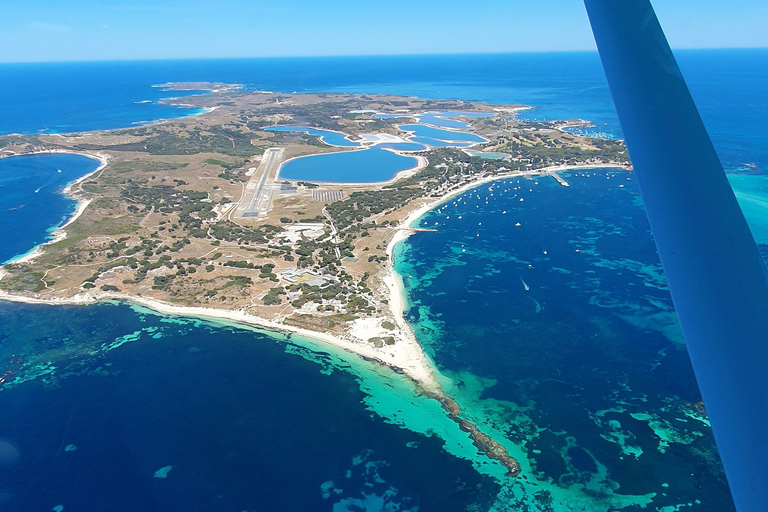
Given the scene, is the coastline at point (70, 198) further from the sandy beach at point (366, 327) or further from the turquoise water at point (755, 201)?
the turquoise water at point (755, 201)

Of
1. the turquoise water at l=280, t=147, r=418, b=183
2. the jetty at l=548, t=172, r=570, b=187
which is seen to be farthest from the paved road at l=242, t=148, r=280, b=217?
the jetty at l=548, t=172, r=570, b=187

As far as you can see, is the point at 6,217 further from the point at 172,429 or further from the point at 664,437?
the point at 664,437

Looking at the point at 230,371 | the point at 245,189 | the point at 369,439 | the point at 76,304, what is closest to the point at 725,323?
the point at 369,439

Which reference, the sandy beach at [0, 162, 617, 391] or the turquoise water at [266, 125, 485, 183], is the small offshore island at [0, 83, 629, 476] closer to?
Answer: the sandy beach at [0, 162, 617, 391]

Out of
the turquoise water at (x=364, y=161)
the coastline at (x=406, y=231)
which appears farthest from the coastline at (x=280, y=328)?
the turquoise water at (x=364, y=161)

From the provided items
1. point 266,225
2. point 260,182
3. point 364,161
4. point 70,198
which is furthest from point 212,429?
point 364,161

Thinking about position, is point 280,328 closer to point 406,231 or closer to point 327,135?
point 406,231
